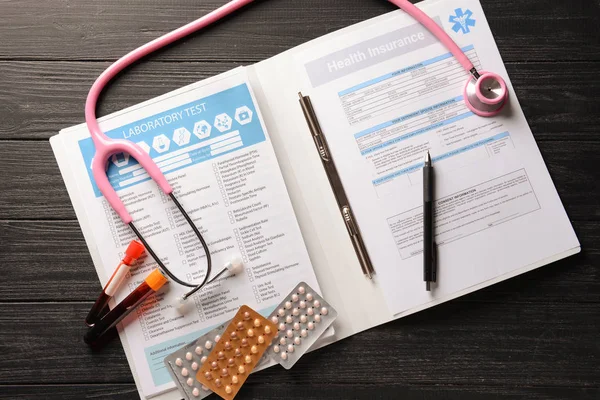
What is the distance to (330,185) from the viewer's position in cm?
80

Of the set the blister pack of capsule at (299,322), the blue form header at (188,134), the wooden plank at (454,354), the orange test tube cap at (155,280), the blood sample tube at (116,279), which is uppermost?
the blue form header at (188,134)

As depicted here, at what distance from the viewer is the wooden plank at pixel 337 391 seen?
781mm

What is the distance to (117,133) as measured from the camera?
0.80 meters

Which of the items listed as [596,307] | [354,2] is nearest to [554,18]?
[354,2]

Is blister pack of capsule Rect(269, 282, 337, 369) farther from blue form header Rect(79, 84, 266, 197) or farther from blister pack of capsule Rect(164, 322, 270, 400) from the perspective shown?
blue form header Rect(79, 84, 266, 197)

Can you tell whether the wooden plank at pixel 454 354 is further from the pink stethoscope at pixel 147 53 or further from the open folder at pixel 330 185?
the pink stethoscope at pixel 147 53

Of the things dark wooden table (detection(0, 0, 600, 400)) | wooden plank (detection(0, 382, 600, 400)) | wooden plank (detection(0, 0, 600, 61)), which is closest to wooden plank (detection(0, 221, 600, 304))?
dark wooden table (detection(0, 0, 600, 400))

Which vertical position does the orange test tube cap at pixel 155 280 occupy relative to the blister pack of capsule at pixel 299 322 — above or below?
above

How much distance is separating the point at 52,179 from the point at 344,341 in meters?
0.47

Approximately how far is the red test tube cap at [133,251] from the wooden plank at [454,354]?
118mm

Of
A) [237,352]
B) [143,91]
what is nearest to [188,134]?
[143,91]

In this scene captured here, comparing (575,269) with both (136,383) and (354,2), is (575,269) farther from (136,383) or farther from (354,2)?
(136,383)

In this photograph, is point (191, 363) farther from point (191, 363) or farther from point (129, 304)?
point (129, 304)

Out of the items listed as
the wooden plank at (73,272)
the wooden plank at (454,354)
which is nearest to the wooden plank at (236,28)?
the wooden plank at (73,272)
